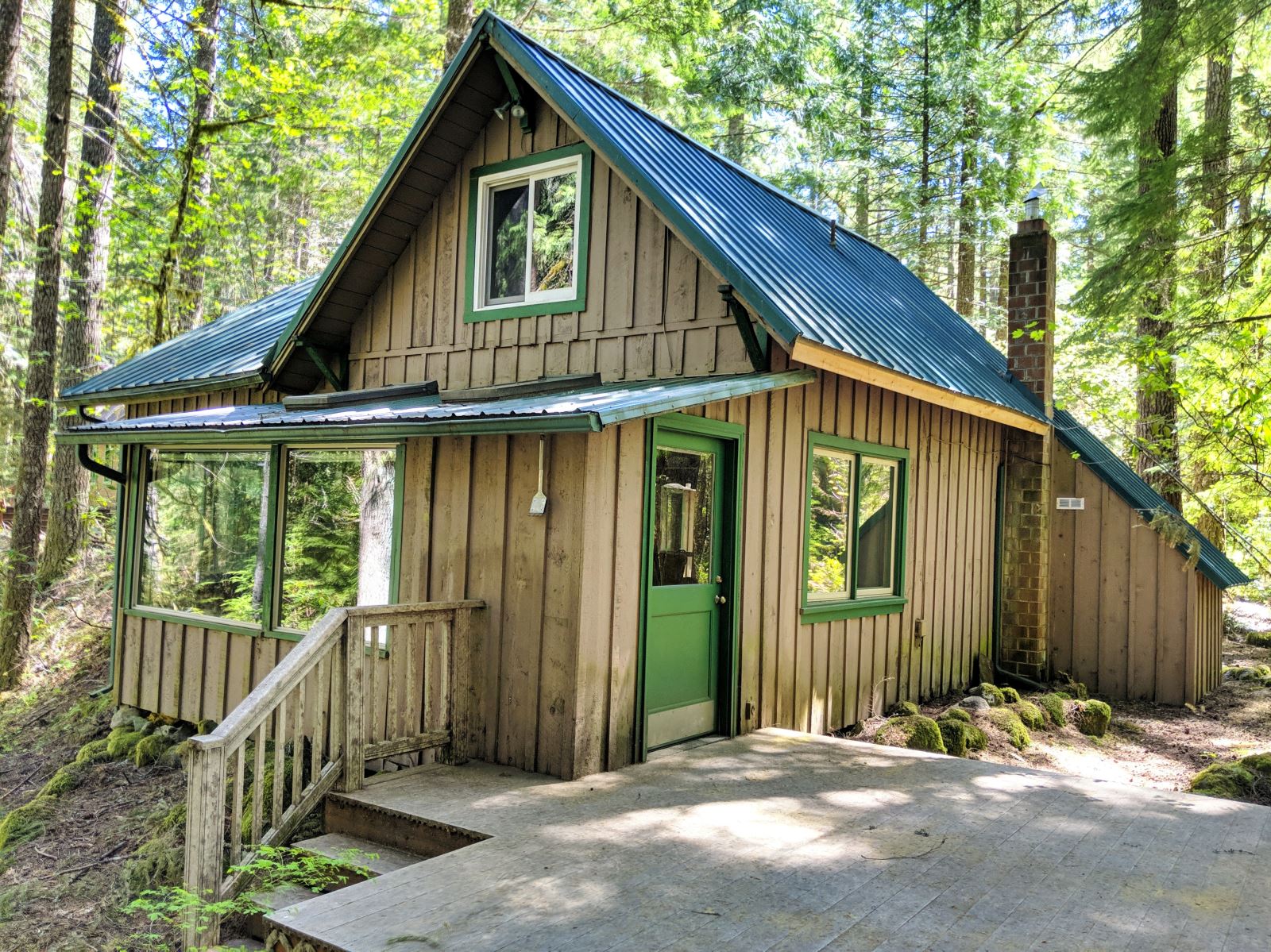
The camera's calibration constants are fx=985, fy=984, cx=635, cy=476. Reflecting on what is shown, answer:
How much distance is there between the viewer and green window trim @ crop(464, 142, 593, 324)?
7.53 m

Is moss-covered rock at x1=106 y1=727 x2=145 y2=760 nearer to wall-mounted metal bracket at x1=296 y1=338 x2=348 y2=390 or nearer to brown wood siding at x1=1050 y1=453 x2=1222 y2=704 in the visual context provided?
wall-mounted metal bracket at x1=296 y1=338 x2=348 y2=390

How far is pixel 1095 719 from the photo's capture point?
28.8 feet

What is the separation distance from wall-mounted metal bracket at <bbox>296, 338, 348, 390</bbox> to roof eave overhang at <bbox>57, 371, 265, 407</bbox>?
1.56 feet

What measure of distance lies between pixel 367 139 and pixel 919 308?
12198 mm

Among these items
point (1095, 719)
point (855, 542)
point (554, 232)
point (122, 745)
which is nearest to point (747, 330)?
point (554, 232)

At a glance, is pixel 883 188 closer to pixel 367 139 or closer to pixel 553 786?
pixel 367 139

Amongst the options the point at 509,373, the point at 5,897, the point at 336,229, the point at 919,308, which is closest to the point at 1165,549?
the point at 919,308

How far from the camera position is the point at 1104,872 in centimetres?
446

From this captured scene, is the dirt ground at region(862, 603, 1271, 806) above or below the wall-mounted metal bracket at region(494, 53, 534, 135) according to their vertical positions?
below

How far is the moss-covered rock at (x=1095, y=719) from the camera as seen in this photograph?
8.77 metres

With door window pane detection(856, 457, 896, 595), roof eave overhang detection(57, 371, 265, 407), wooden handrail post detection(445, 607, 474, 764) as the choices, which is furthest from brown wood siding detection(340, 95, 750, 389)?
door window pane detection(856, 457, 896, 595)

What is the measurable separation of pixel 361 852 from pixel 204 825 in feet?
2.56

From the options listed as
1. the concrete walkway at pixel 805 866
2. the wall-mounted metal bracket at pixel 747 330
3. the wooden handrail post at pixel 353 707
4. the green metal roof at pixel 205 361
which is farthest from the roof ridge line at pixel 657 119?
the concrete walkway at pixel 805 866

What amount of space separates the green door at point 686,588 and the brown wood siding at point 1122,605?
559 centimetres
